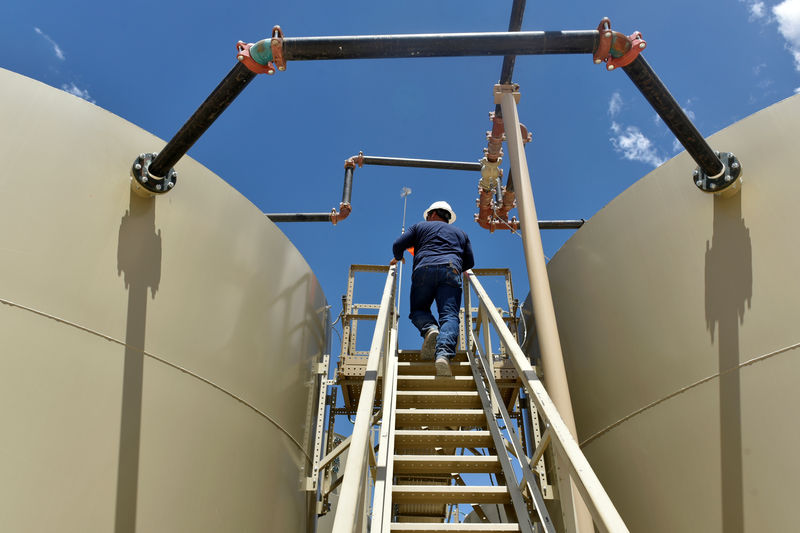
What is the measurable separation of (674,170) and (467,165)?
5.51 meters

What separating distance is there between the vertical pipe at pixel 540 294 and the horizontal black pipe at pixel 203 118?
256 centimetres

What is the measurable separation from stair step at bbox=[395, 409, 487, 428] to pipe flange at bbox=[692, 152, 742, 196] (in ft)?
8.18

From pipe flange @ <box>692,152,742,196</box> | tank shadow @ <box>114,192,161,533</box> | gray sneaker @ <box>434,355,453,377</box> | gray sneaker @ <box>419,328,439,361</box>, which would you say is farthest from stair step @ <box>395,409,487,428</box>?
pipe flange @ <box>692,152,742,196</box>

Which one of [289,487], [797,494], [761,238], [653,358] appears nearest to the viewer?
[797,494]

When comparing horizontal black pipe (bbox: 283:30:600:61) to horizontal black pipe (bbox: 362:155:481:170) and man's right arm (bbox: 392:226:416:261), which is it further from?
horizontal black pipe (bbox: 362:155:481:170)

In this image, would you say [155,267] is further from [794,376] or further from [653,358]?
[794,376]

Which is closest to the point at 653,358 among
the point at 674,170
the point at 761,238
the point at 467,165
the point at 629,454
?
the point at 629,454

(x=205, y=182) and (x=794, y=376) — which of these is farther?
(x=205, y=182)

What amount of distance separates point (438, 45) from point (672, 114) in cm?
185

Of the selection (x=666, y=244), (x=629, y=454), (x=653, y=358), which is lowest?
(x=629, y=454)

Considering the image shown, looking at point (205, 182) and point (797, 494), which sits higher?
point (205, 182)

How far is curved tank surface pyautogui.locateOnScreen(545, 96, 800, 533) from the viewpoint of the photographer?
10.6 feet

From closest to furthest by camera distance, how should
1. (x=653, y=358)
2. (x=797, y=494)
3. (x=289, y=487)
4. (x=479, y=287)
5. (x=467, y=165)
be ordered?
(x=797, y=494) < (x=653, y=358) < (x=289, y=487) < (x=479, y=287) < (x=467, y=165)

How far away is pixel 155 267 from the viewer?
364cm
